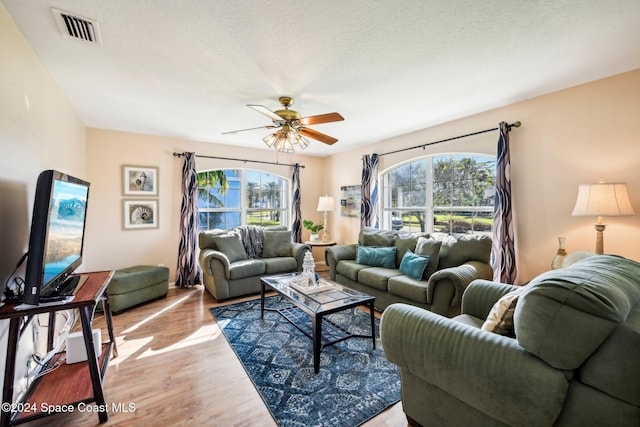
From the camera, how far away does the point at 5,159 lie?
1.62 metres

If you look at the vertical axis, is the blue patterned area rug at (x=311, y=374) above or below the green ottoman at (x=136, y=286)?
below

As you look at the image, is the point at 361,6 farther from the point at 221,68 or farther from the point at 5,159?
the point at 5,159

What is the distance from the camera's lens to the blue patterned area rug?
68.6 inches

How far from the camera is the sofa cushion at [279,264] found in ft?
13.5

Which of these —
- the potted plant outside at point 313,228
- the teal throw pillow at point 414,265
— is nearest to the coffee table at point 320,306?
the teal throw pillow at point 414,265

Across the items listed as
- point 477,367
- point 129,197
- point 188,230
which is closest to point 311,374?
point 477,367

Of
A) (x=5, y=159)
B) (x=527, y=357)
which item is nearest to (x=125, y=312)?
(x=5, y=159)

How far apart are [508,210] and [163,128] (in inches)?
183

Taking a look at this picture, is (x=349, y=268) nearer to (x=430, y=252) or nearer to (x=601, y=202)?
(x=430, y=252)

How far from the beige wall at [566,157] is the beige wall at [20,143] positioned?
167 inches

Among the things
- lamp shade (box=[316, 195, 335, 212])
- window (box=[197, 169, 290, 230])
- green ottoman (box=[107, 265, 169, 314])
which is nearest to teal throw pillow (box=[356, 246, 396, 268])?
lamp shade (box=[316, 195, 335, 212])

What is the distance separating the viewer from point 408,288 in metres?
2.92

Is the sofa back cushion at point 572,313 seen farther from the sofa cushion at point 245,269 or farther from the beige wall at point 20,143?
the sofa cushion at point 245,269

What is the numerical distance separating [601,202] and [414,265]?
1.68 m
